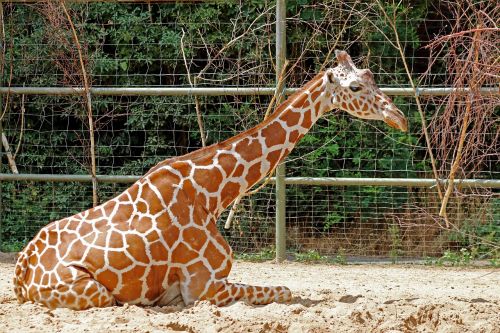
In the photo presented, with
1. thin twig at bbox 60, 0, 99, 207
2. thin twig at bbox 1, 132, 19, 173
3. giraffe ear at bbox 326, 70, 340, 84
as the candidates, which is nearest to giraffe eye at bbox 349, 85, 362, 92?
giraffe ear at bbox 326, 70, 340, 84

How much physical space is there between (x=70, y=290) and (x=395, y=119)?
233 cm

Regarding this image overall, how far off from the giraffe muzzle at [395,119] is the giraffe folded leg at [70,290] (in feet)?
6.95

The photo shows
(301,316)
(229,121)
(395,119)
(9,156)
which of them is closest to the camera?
(301,316)

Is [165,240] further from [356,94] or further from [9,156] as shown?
[9,156]

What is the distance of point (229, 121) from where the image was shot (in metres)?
9.49

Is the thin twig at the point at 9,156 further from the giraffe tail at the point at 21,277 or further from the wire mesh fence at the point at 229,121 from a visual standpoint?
the giraffe tail at the point at 21,277

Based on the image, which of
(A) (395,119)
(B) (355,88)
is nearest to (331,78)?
(B) (355,88)

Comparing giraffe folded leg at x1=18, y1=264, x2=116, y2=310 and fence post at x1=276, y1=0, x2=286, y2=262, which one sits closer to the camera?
giraffe folded leg at x1=18, y1=264, x2=116, y2=310

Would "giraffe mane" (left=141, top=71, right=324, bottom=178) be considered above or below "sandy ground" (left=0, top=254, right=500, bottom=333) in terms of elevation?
above

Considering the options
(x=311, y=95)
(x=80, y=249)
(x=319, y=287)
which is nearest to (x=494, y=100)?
(x=311, y=95)

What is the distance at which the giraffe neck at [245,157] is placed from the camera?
590 cm

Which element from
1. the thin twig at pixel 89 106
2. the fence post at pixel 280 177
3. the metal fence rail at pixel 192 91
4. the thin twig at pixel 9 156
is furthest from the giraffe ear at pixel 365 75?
the thin twig at pixel 9 156

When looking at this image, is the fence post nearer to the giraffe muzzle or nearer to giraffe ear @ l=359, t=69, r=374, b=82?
giraffe ear @ l=359, t=69, r=374, b=82

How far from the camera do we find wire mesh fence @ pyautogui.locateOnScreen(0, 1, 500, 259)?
9.00m
